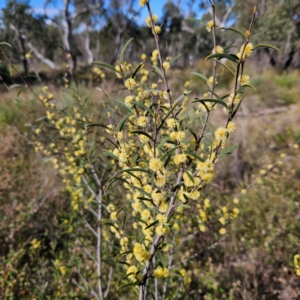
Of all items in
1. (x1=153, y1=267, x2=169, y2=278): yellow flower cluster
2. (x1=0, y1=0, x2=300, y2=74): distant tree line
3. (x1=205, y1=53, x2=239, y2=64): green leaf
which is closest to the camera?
(x1=205, y1=53, x2=239, y2=64): green leaf

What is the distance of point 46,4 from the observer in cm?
1462

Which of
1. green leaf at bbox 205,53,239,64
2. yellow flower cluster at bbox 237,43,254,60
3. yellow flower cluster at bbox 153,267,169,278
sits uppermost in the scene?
yellow flower cluster at bbox 237,43,254,60

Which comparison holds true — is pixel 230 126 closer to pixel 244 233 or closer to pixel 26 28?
pixel 244 233

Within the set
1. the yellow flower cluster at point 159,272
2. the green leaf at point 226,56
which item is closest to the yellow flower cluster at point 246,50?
the green leaf at point 226,56

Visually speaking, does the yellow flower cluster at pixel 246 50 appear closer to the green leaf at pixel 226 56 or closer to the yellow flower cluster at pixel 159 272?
the green leaf at pixel 226 56

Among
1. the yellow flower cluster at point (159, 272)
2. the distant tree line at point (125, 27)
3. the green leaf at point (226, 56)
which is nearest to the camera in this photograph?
the green leaf at point (226, 56)

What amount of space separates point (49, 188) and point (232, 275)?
250 centimetres

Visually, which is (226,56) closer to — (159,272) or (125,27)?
(159,272)

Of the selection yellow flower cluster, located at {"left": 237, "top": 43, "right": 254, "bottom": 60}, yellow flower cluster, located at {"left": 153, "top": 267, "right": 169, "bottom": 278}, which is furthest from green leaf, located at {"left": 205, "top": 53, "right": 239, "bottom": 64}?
yellow flower cluster, located at {"left": 153, "top": 267, "right": 169, "bottom": 278}

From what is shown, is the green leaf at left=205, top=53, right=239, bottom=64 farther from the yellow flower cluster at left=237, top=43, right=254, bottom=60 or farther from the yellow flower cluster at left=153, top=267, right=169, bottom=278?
the yellow flower cluster at left=153, top=267, right=169, bottom=278

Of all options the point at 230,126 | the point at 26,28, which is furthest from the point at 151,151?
the point at 26,28

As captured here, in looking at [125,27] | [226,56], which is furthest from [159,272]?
[125,27]

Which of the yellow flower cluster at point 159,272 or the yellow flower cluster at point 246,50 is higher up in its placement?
the yellow flower cluster at point 246,50

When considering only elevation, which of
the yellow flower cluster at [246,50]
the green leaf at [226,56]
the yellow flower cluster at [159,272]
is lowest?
the yellow flower cluster at [159,272]
